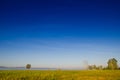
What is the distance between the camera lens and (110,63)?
154 meters

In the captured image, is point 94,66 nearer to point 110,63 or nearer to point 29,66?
point 110,63

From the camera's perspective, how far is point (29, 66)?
6206 inches

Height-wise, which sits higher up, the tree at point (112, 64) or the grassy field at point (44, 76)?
the tree at point (112, 64)

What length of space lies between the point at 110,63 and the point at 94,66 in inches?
1609

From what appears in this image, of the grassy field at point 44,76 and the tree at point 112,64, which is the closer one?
the grassy field at point 44,76

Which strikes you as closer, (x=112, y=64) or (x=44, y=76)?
(x=44, y=76)

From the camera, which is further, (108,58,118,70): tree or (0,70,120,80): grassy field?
(108,58,118,70): tree

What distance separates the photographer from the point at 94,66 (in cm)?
19350

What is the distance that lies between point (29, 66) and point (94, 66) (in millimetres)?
74028

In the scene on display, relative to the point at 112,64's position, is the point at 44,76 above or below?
below

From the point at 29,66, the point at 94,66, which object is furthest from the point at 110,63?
the point at 29,66

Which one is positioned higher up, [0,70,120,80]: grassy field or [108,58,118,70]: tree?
[108,58,118,70]: tree

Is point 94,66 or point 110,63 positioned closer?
point 110,63
